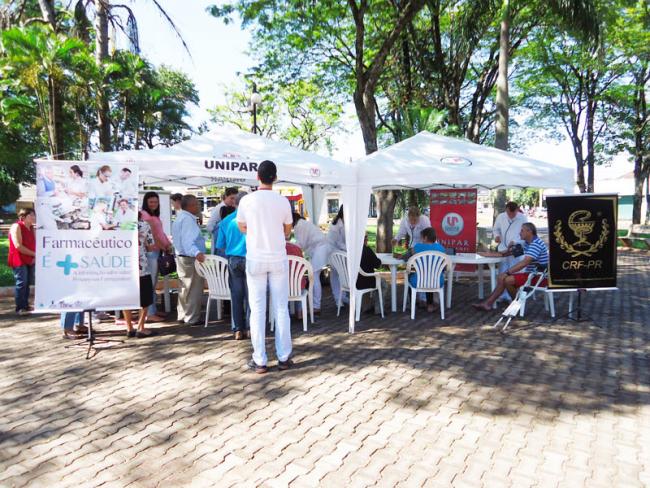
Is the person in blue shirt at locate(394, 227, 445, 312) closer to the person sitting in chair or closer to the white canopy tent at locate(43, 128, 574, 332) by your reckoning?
the person sitting in chair

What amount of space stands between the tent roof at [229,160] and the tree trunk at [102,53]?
22.8 feet

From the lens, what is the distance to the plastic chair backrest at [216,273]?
20.6ft

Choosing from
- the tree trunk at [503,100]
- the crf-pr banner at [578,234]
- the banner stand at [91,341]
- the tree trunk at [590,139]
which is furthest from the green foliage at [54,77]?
the tree trunk at [590,139]

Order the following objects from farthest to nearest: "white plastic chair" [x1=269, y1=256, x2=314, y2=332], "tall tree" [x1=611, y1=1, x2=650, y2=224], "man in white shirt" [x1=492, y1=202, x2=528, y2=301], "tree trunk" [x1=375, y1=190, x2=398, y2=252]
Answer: "tall tree" [x1=611, y1=1, x2=650, y2=224] < "tree trunk" [x1=375, y1=190, x2=398, y2=252] < "man in white shirt" [x1=492, y1=202, x2=528, y2=301] < "white plastic chair" [x1=269, y1=256, x2=314, y2=332]

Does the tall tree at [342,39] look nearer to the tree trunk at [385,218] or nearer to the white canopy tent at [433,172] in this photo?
the tree trunk at [385,218]

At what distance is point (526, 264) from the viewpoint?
6.80 metres

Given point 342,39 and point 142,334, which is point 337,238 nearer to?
point 142,334

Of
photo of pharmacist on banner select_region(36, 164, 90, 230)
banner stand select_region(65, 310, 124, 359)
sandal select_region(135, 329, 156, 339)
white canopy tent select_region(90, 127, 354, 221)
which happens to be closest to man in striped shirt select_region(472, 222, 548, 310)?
white canopy tent select_region(90, 127, 354, 221)

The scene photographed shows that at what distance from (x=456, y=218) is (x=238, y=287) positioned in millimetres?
5916

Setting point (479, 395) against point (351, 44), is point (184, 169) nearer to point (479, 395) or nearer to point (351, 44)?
point (479, 395)

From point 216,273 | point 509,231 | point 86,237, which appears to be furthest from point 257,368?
point 509,231

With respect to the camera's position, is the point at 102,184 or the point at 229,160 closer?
the point at 102,184

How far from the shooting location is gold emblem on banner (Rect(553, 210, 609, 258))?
650 cm

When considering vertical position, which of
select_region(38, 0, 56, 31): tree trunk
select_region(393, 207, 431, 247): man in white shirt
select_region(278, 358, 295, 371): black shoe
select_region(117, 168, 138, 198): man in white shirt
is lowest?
select_region(278, 358, 295, 371): black shoe
